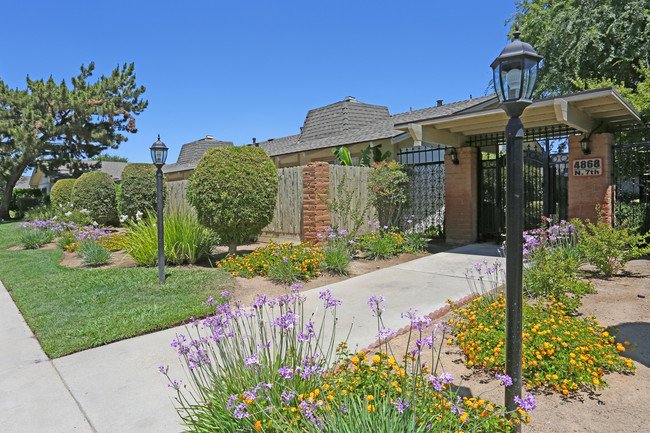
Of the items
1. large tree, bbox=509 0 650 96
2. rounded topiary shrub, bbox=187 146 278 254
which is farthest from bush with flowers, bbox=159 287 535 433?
large tree, bbox=509 0 650 96

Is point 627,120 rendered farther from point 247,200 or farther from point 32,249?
point 32,249

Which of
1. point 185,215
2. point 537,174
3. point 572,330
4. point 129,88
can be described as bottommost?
point 572,330

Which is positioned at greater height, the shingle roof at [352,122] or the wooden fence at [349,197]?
the shingle roof at [352,122]

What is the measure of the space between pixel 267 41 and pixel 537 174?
852 centimetres

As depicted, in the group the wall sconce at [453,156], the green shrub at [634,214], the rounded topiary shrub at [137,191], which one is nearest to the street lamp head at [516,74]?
→ the green shrub at [634,214]

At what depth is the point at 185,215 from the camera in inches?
356

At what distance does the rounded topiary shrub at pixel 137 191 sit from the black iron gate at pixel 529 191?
1223cm

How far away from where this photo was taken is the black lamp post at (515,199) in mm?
2408

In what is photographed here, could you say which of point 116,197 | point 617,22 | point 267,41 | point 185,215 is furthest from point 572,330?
point 116,197

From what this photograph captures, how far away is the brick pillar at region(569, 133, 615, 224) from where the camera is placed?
8375 millimetres

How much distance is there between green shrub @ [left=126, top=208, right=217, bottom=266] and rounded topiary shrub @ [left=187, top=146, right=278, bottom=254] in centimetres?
40

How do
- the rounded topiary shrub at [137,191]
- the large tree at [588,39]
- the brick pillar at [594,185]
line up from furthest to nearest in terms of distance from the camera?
the rounded topiary shrub at [137,191], the large tree at [588,39], the brick pillar at [594,185]

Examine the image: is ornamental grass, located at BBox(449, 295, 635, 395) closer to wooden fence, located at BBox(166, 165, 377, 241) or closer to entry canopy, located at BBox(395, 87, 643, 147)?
entry canopy, located at BBox(395, 87, 643, 147)

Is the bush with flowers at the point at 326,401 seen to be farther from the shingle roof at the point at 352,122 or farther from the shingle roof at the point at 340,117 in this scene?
the shingle roof at the point at 340,117
